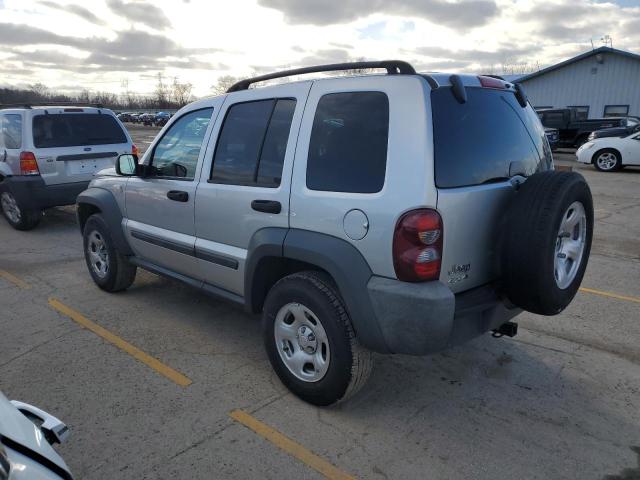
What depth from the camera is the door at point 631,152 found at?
1531 cm

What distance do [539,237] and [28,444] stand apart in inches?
96.1

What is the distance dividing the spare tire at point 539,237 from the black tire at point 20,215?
7.39 m

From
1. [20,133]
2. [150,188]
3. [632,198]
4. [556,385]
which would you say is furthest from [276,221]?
[632,198]

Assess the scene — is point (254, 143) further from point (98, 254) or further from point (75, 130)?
point (75, 130)

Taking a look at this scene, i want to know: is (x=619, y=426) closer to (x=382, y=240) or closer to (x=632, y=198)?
(x=382, y=240)

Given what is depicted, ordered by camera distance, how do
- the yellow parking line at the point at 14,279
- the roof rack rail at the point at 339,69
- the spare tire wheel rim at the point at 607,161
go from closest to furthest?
1. the roof rack rail at the point at 339,69
2. the yellow parking line at the point at 14,279
3. the spare tire wheel rim at the point at 607,161

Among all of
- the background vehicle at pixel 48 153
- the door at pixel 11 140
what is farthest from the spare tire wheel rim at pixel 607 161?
the door at pixel 11 140

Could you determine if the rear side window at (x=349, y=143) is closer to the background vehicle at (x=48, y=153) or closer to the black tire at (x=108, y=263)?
the black tire at (x=108, y=263)

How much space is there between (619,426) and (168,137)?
383 cm

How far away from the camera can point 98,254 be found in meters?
5.25

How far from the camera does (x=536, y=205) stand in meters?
2.76

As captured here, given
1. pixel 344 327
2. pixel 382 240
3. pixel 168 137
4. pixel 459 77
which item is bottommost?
pixel 344 327

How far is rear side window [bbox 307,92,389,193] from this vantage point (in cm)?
274

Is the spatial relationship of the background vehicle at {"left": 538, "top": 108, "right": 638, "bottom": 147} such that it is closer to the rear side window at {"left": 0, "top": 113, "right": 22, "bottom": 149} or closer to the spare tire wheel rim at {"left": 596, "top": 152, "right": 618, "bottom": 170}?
the spare tire wheel rim at {"left": 596, "top": 152, "right": 618, "bottom": 170}
